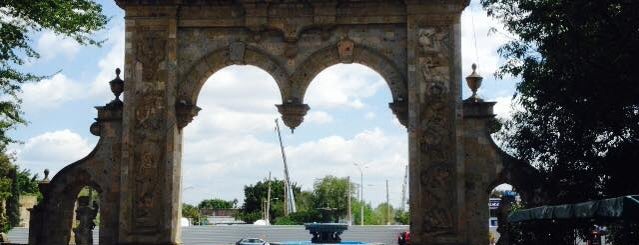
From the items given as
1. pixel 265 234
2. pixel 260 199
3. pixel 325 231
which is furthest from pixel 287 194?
pixel 325 231

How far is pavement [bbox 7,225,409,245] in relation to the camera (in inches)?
1315

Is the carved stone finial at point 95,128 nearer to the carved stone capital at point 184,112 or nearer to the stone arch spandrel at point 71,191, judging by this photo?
the stone arch spandrel at point 71,191

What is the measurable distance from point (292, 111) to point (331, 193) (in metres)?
63.3

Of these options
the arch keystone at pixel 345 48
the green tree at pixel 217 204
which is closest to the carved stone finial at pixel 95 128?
the arch keystone at pixel 345 48

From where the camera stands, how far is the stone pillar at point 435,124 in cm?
1648

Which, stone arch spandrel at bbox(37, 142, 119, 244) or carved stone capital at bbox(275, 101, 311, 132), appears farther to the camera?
stone arch spandrel at bbox(37, 142, 119, 244)

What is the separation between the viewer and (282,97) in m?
17.3

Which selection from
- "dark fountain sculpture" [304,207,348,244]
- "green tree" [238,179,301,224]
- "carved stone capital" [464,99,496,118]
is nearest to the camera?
"carved stone capital" [464,99,496,118]

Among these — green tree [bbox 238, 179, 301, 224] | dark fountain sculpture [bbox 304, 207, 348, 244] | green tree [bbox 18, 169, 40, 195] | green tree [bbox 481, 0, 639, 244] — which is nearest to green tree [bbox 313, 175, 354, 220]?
green tree [bbox 238, 179, 301, 224]

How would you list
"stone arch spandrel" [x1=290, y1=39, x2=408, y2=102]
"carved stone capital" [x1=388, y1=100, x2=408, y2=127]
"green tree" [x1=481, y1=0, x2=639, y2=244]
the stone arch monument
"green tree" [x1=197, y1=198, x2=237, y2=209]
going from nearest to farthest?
"green tree" [x1=481, y1=0, x2=639, y2=244], the stone arch monument, "carved stone capital" [x1=388, y1=100, x2=408, y2=127], "stone arch spandrel" [x1=290, y1=39, x2=408, y2=102], "green tree" [x1=197, y1=198, x2=237, y2=209]

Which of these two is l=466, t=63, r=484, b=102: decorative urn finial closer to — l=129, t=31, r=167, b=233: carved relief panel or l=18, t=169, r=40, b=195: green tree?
l=129, t=31, r=167, b=233: carved relief panel

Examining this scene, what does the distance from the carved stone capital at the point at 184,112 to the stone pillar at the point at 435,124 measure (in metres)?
4.55

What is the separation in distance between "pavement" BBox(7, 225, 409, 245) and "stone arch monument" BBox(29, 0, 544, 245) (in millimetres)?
16290

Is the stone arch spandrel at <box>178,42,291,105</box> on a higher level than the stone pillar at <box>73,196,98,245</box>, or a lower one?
higher
